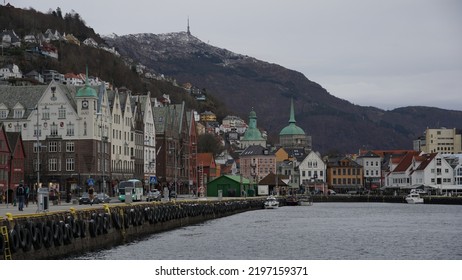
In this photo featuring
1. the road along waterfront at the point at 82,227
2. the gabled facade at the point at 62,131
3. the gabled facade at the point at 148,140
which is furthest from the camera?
the gabled facade at the point at 148,140

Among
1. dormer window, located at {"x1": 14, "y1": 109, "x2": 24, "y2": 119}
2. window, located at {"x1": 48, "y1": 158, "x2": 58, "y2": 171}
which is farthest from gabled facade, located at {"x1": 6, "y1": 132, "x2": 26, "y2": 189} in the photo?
dormer window, located at {"x1": 14, "y1": 109, "x2": 24, "y2": 119}

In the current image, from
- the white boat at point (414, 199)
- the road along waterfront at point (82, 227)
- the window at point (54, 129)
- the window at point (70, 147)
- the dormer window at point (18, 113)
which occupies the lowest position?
the white boat at point (414, 199)

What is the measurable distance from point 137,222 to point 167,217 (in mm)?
12970

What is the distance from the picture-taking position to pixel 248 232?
73750 millimetres

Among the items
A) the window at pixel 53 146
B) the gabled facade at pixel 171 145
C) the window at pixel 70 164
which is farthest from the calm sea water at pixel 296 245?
the gabled facade at pixel 171 145

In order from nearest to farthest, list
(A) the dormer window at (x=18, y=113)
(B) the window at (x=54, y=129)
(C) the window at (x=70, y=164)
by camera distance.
→ (C) the window at (x=70, y=164) < (A) the dormer window at (x=18, y=113) < (B) the window at (x=54, y=129)

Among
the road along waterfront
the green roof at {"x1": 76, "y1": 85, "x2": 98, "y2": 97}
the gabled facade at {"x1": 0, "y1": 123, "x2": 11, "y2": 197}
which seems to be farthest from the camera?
the green roof at {"x1": 76, "y1": 85, "x2": 98, "y2": 97}

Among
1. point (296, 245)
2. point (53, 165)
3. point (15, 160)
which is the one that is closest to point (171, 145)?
point (53, 165)

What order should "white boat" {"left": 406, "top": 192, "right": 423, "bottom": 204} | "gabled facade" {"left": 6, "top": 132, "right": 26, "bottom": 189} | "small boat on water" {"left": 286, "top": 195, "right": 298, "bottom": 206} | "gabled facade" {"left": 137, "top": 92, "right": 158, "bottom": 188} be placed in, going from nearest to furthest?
"gabled facade" {"left": 6, "top": 132, "right": 26, "bottom": 189}
"gabled facade" {"left": 137, "top": 92, "right": 158, "bottom": 188}
"small boat on water" {"left": 286, "top": 195, "right": 298, "bottom": 206}
"white boat" {"left": 406, "top": 192, "right": 423, "bottom": 204}

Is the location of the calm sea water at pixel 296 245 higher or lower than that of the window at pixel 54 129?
lower

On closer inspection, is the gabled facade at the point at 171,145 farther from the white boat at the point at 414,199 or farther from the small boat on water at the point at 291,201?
the white boat at the point at 414,199

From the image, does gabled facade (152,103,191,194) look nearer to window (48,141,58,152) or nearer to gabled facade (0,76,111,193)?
gabled facade (0,76,111,193)

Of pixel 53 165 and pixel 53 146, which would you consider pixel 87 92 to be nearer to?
pixel 53 146

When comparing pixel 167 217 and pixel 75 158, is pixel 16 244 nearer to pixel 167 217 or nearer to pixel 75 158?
pixel 167 217
